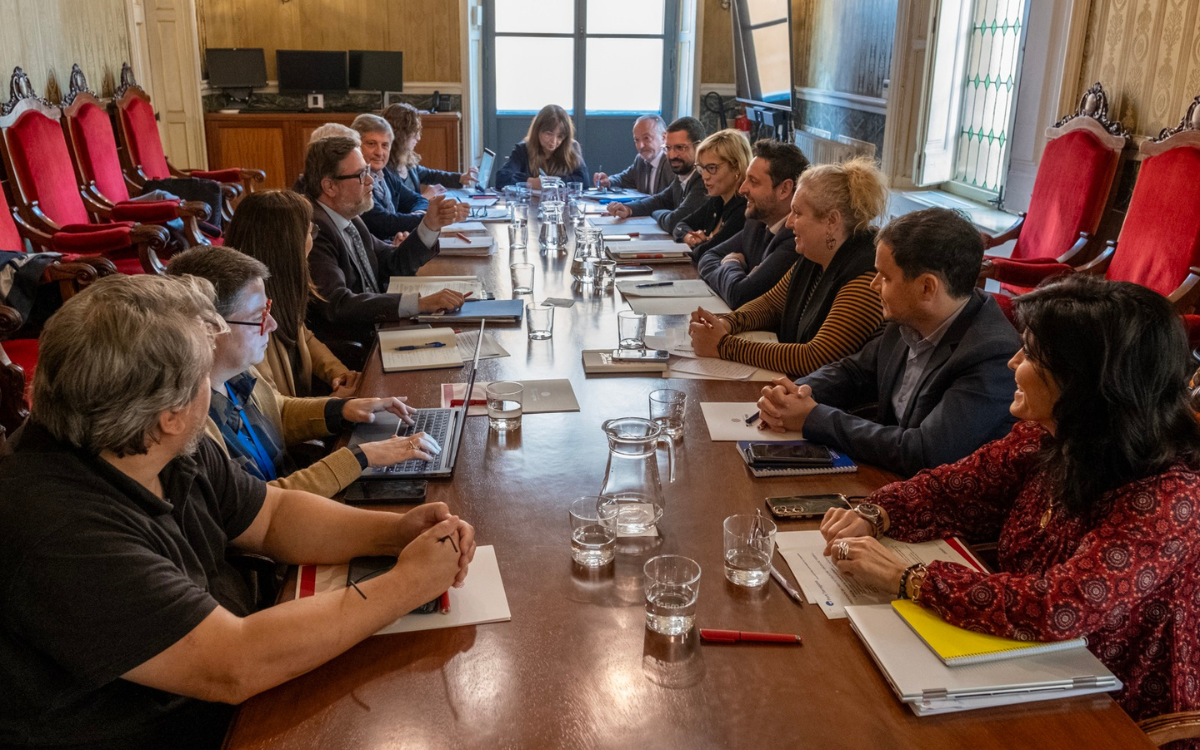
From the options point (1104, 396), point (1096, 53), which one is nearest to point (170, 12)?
point (1096, 53)

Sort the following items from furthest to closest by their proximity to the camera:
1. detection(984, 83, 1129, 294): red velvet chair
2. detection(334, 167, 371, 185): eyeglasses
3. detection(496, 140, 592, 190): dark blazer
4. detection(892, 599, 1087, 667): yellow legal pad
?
detection(496, 140, 592, 190): dark blazer
detection(984, 83, 1129, 294): red velvet chair
detection(334, 167, 371, 185): eyeglasses
detection(892, 599, 1087, 667): yellow legal pad

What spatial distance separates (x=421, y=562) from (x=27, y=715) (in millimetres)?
519

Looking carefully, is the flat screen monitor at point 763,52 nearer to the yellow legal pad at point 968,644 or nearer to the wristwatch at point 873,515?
the wristwatch at point 873,515

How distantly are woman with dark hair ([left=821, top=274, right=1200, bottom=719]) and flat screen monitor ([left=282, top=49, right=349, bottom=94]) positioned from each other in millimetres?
7819

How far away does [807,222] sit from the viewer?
2822mm

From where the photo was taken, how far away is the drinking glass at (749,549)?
148cm

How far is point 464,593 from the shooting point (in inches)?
57.2

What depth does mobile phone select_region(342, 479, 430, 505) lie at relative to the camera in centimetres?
177

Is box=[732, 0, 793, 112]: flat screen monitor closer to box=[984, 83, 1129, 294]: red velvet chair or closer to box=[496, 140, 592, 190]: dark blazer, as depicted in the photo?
box=[496, 140, 592, 190]: dark blazer

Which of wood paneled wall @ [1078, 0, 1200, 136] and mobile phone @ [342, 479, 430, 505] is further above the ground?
wood paneled wall @ [1078, 0, 1200, 136]

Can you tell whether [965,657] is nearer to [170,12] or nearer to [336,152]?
[336,152]

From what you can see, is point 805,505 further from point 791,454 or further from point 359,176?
point 359,176

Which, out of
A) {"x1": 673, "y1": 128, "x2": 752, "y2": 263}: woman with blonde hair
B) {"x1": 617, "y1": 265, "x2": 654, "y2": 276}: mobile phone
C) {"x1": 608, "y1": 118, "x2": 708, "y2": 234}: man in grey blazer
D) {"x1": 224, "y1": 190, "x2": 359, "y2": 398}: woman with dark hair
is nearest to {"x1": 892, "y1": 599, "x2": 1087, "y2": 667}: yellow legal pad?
{"x1": 224, "y1": 190, "x2": 359, "y2": 398}: woman with dark hair

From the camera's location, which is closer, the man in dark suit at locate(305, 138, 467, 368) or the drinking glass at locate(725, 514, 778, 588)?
the drinking glass at locate(725, 514, 778, 588)
